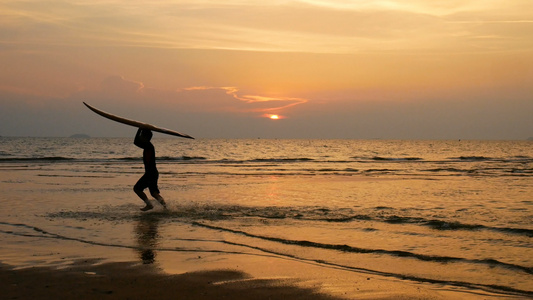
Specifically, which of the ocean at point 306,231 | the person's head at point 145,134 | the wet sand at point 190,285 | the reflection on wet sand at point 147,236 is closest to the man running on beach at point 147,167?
the person's head at point 145,134

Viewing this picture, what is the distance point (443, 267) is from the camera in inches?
314

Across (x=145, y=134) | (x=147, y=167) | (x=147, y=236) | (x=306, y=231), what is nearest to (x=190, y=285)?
(x=147, y=236)

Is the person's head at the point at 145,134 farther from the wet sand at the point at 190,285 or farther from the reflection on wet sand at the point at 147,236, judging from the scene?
the wet sand at the point at 190,285

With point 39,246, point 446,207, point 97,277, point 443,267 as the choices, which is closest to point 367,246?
point 443,267

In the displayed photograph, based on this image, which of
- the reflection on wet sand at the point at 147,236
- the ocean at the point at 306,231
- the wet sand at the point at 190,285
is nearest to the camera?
the wet sand at the point at 190,285

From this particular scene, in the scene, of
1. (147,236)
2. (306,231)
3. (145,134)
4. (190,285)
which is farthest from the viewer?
(145,134)

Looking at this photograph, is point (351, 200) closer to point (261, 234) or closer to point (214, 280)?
point (261, 234)

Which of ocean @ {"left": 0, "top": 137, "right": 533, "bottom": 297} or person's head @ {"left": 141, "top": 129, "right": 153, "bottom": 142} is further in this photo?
person's head @ {"left": 141, "top": 129, "right": 153, "bottom": 142}

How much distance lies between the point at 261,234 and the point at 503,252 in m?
4.24

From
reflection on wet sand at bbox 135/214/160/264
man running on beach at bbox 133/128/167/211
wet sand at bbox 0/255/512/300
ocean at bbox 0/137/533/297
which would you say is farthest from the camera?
man running on beach at bbox 133/128/167/211

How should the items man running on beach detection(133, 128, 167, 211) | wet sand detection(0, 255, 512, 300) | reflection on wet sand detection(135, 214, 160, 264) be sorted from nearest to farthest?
wet sand detection(0, 255, 512, 300)
reflection on wet sand detection(135, 214, 160, 264)
man running on beach detection(133, 128, 167, 211)

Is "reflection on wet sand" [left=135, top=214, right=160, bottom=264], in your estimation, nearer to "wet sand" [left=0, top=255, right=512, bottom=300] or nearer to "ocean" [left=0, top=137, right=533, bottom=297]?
"ocean" [left=0, top=137, right=533, bottom=297]

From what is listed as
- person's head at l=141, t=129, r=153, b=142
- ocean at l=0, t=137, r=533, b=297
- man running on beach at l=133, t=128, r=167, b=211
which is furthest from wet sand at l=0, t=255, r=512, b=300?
person's head at l=141, t=129, r=153, b=142

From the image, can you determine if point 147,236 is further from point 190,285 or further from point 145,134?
point 145,134
